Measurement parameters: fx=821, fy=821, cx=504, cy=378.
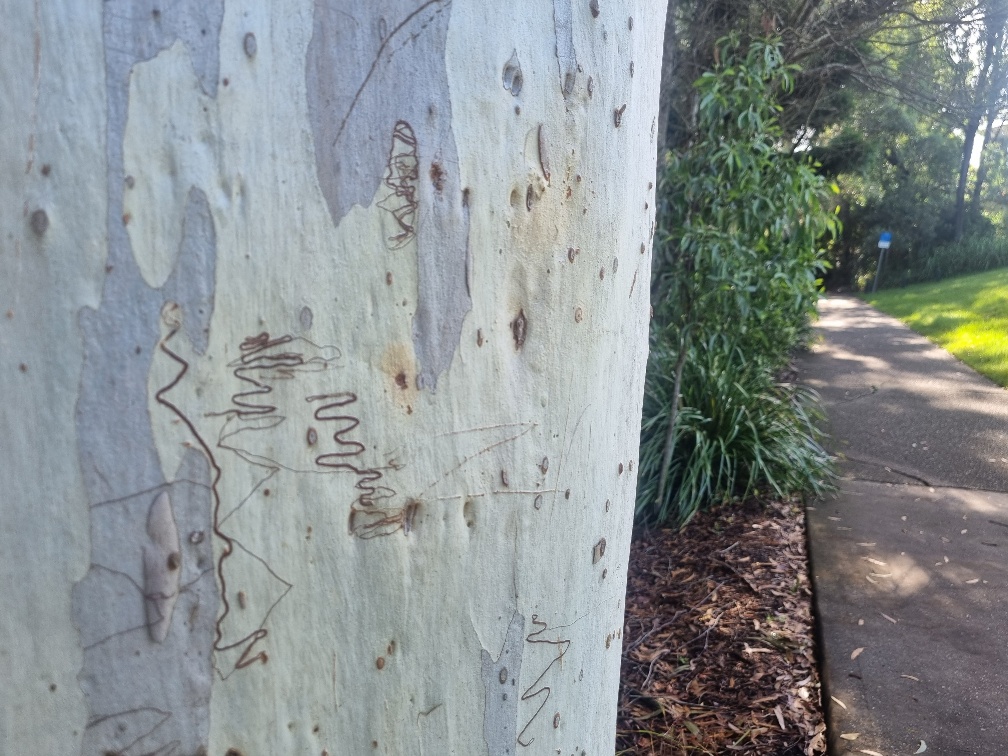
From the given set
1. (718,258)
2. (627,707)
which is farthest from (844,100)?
(627,707)

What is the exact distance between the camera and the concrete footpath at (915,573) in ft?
10.1

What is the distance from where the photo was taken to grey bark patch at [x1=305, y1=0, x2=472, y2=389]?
1081mm

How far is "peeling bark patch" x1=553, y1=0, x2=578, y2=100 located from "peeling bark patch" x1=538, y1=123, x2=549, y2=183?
0.23 ft

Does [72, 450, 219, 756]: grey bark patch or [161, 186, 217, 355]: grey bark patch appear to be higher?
[161, 186, 217, 355]: grey bark patch

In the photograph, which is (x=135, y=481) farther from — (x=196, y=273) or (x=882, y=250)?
(x=882, y=250)

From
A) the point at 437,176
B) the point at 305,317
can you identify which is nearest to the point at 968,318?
the point at 437,176

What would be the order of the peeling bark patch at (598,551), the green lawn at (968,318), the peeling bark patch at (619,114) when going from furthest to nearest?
the green lawn at (968,318) → the peeling bark patch at (598,551) → the peeling bark patch at (619,114)

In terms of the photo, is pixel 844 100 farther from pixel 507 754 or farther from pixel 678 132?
pixel 507 754

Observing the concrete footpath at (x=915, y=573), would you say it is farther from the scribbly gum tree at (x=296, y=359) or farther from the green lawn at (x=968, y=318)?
the scribbly gum tree at (x=296, y=359)

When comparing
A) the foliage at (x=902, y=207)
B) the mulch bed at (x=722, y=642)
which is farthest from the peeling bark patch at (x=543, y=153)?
the foliage at (x=902, y=207)

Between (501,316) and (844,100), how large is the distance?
467 inches

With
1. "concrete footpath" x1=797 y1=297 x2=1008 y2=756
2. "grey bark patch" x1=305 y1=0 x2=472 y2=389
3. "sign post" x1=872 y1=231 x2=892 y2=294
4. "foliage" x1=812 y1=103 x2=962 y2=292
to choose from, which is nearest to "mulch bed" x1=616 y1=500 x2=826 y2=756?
"concrete footpath" x1=797 y1=297 x2=1008 y2=756

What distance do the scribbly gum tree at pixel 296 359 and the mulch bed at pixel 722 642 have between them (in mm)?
2065

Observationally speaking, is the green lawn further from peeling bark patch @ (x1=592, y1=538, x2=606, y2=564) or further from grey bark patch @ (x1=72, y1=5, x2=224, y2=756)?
grey bark patch @ (x1=72, y1=5, x2=224, y2=756)
